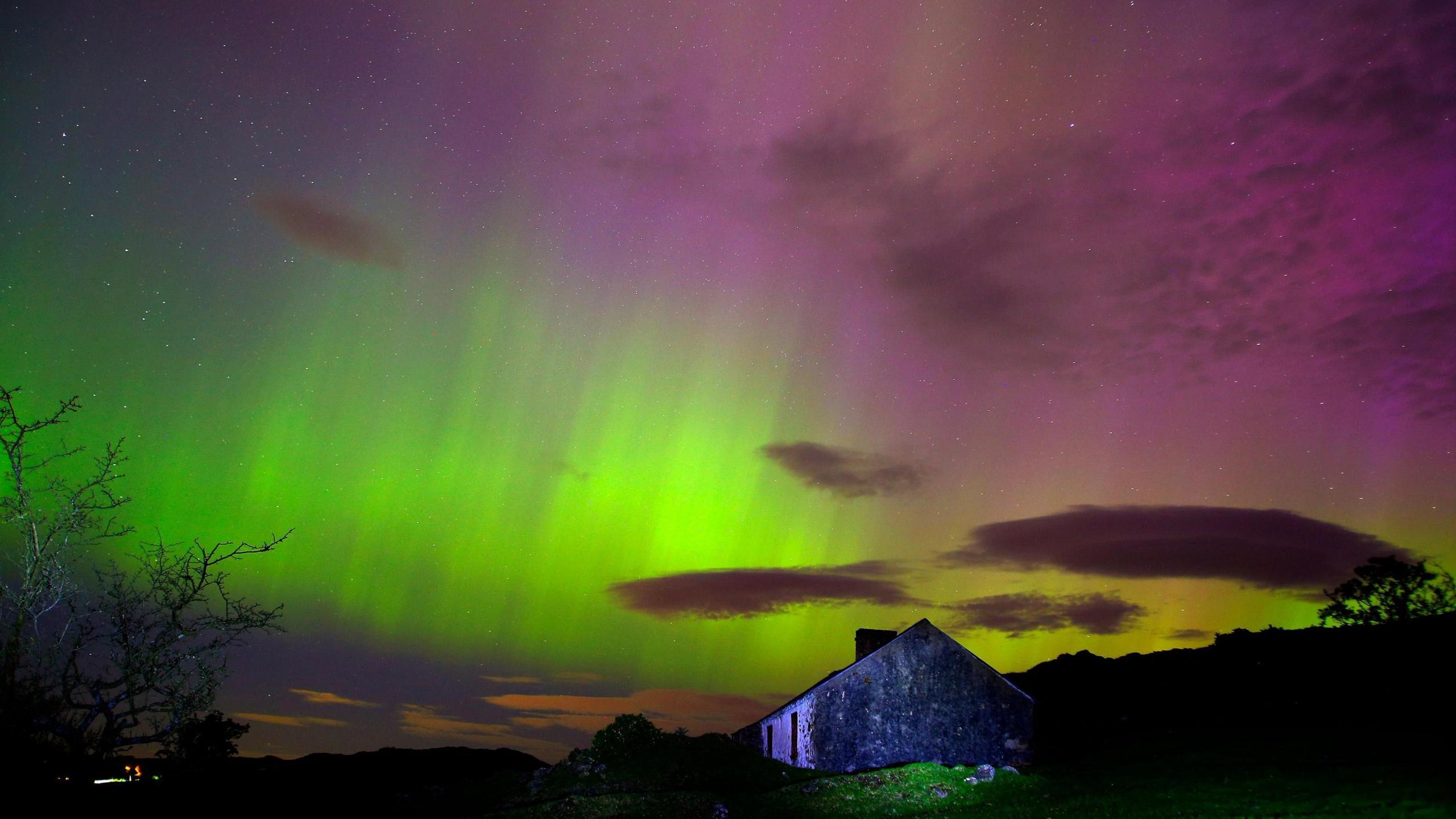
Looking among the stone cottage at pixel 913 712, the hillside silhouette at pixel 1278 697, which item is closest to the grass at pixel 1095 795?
the stone cottage at pixel 913 712

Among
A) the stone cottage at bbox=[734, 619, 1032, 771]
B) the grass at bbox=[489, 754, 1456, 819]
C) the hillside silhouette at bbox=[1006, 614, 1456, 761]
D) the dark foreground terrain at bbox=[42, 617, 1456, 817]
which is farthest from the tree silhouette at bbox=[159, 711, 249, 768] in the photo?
the hillside silhouette at bbox=[1006, 614, 1456, 761]

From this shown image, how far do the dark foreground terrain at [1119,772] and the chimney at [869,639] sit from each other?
31.9 ft

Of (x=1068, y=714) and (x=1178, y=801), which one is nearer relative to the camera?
(x=1178, y=801)

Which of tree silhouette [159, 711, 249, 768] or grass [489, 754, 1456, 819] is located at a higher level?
tree silhouette [159, 711, 249, 768]

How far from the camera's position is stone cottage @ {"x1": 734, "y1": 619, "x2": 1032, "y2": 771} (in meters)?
45.4

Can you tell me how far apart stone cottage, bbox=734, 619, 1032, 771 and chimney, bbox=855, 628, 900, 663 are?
25.4 feet

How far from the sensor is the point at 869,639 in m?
55.5

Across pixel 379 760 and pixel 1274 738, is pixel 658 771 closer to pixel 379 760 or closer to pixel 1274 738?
pixel 1274 738

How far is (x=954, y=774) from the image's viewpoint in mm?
38906

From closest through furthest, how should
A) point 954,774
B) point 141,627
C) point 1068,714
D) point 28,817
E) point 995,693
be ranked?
point 28,817
point 141,627
point 954,774
point 995,693
point 1068,714

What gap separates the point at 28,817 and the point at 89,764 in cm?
162

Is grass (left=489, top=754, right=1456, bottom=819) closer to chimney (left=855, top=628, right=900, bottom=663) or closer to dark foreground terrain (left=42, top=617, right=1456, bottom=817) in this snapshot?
dark foreground terrain (left=42, top=617, right=1456, bottom=817)

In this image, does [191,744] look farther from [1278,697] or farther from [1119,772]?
[1278,697]

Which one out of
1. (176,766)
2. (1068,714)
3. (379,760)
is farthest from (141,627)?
(379,760)
